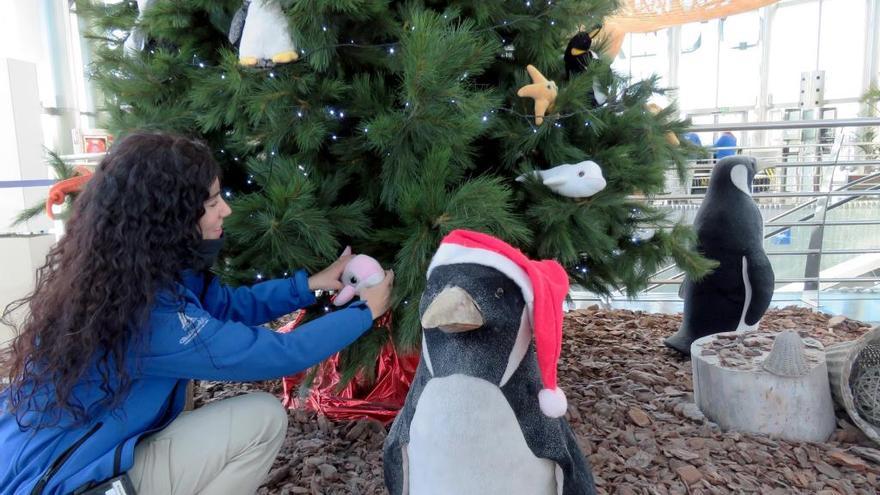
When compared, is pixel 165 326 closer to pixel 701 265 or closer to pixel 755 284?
pixel 701 265

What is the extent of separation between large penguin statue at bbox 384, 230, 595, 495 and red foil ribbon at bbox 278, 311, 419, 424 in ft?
2.49

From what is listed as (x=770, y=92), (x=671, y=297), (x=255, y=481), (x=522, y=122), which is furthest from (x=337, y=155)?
(x=770, y=92)

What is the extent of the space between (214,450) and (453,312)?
628mm

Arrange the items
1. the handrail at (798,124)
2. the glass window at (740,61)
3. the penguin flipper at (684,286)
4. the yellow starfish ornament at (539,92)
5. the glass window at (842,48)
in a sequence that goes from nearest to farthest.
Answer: the yellow starfish ornament at (539,92)
the penguin flipper at (684,286)
the handrail at (798,124)
the glass window at (842,48)
the glass window at (740,61)

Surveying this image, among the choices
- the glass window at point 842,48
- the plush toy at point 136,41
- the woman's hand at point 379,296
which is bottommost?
the woman's hand at point 379,296

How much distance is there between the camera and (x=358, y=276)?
1401mm

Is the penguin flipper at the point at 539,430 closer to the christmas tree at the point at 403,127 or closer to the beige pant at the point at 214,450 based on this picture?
the christmas tree at the point at 403,127

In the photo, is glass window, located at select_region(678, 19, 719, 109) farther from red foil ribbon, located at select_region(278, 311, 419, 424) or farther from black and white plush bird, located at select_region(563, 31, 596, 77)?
red foil ribbon, located at select_region(278, 311, 419, 424)

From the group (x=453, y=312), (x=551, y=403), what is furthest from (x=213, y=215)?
(x=551, y=403)

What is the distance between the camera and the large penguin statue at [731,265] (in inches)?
89.4

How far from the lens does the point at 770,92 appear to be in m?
10.6

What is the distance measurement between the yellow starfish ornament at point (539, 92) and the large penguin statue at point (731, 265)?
1.17m

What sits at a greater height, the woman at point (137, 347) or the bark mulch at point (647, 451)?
the woman at point (137, 347)

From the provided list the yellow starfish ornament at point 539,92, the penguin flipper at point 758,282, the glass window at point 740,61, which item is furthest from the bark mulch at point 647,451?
the glass window at point 740,61
